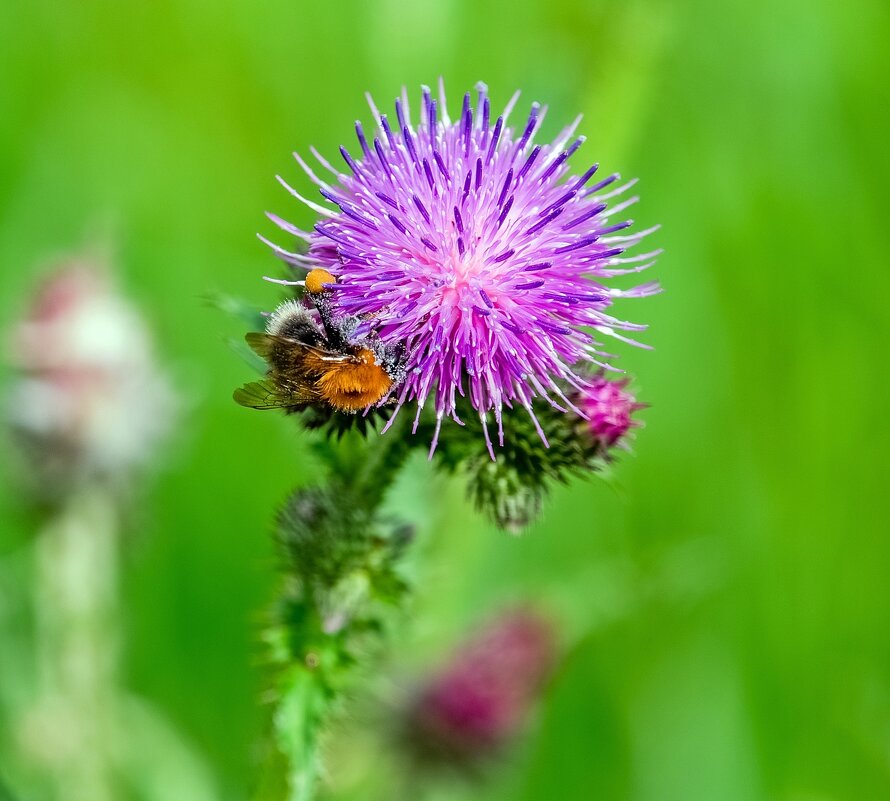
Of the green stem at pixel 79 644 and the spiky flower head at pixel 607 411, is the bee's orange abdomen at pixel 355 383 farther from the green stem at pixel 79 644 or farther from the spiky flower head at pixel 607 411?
the green stem at pixel 79 644

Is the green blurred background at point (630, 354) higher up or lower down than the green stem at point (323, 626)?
higher up

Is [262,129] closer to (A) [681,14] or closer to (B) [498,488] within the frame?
(A) [681,14]

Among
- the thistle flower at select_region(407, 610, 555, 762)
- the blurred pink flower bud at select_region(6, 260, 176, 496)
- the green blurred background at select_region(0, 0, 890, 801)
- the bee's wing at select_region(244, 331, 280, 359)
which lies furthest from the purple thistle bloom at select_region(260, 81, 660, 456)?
the blurred pink flower bud at select_region(6, 260, 176, 496)

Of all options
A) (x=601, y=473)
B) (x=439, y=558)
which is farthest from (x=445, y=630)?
(x=601, y=473)

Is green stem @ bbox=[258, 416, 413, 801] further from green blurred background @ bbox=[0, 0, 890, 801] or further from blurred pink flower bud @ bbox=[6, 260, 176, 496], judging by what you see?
blurred pink flower bud @ bbox=[6, 260, 176, 496]

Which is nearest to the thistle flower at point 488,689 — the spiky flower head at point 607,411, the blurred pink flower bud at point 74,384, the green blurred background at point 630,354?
A: the green blurred background at point 630,354

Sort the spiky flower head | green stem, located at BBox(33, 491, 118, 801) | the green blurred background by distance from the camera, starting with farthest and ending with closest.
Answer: the green blurred background, green stem, located at BBox(33, 491, 118, 801), the spiky flower head
